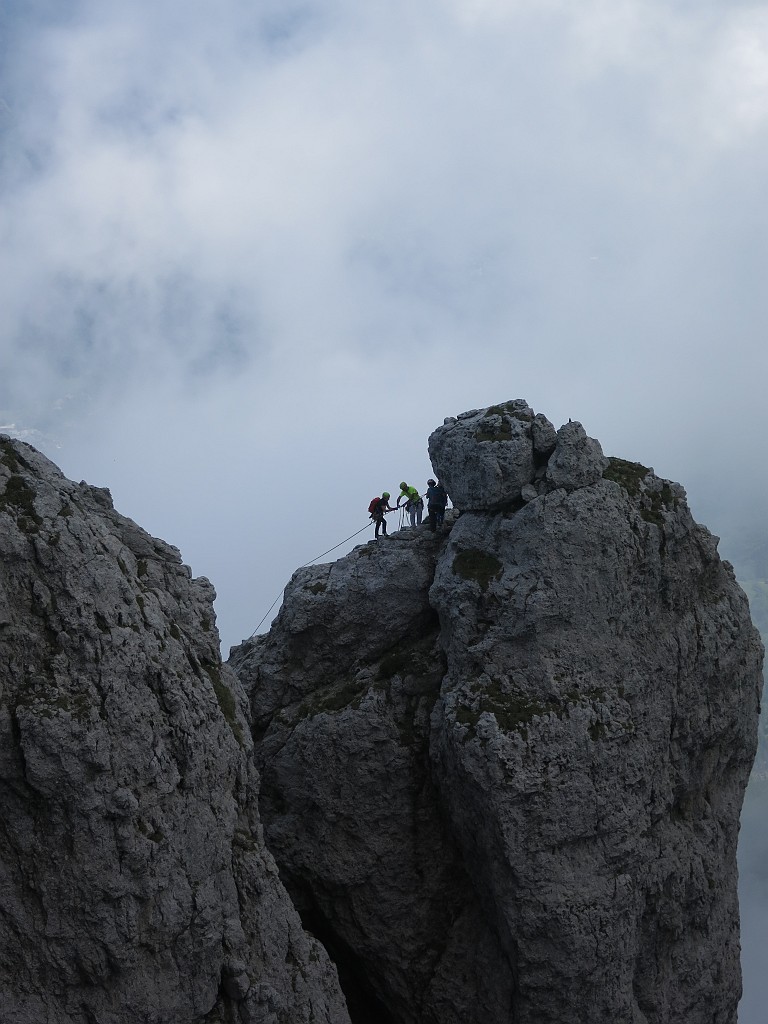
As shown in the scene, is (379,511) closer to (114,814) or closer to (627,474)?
(627,474)

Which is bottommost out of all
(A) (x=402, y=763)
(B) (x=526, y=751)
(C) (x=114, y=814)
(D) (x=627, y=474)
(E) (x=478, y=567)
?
(C) (x=114, y=814)

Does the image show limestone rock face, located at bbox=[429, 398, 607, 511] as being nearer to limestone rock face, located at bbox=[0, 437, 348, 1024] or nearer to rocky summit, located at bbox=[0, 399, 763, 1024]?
rocky summit, located at bbox=[0, 399, 763, 1024]

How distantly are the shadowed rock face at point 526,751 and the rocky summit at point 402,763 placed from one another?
0.29 ft

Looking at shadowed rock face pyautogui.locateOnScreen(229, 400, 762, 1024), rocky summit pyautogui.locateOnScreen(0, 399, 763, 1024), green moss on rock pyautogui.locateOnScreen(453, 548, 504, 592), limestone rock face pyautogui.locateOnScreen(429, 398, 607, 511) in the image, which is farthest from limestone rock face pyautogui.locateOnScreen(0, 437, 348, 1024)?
limestone rock face pyautogui.locateOnScreen(429, 398, 607, 511)

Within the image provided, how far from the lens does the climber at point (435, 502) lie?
31.6m

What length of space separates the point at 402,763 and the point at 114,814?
10.2 meters

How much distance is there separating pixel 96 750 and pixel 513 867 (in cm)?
1186

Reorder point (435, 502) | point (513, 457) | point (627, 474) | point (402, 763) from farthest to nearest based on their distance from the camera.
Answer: point (435, 502) → point (627, 474) → point (513, 457) → point (402, 763)

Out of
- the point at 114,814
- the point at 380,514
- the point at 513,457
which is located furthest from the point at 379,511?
the point at 114,814

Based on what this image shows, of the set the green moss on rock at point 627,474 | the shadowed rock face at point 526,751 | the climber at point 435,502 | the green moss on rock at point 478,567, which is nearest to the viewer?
the shadowed rock face at point 526,751

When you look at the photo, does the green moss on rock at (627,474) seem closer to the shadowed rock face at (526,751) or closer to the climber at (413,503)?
the shadowed rock face at (526,751)

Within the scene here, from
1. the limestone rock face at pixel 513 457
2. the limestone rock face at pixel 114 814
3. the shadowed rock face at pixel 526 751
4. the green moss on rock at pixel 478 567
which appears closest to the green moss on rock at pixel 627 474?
the shadowed rock face at pixel 526 751

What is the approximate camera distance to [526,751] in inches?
994

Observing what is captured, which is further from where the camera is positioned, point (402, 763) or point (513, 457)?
point (513, 457)
